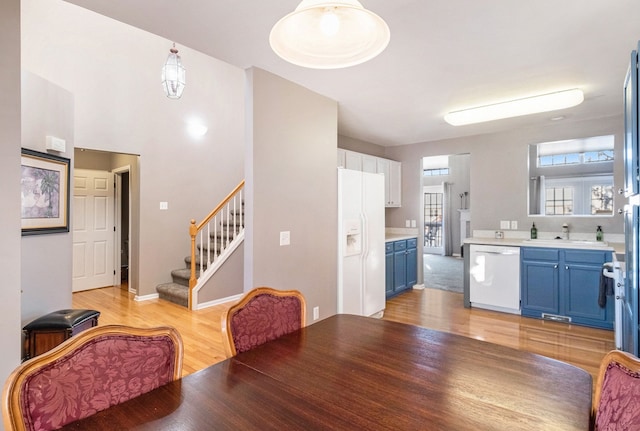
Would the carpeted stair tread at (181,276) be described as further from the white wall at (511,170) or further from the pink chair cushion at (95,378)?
the white wall at (511,170)

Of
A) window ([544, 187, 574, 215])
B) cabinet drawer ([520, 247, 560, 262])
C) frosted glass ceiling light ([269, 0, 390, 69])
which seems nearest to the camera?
frosted glass ceiling light ([269, 0, 390, 69])

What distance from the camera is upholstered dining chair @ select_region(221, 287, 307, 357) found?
4.48 feet

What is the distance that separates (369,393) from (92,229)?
19.8 feet

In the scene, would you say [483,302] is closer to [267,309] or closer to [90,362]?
[267,309]

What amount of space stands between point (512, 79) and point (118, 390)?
351cm

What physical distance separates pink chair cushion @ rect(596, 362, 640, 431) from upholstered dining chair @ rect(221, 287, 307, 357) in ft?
3.80

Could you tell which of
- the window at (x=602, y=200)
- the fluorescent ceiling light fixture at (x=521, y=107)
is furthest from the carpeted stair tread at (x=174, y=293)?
the window at (x=602, y=200)

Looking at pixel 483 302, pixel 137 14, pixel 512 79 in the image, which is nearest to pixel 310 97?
pixel 137 14

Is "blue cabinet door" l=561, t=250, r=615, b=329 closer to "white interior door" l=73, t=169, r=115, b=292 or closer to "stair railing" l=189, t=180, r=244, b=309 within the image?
"stair railing" l=189, t=180, r=244, b=309

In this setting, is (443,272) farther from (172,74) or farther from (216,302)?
(172,74)

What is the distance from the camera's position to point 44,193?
10.1ft

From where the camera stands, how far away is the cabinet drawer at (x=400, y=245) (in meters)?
4.96

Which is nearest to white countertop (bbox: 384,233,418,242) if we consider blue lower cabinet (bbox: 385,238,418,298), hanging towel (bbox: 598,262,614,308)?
blue lower cabinet (bbox: 385,238,418,298)

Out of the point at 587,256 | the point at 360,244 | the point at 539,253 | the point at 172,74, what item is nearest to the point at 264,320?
the point at 360,244
